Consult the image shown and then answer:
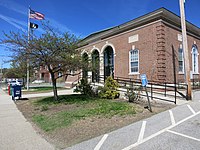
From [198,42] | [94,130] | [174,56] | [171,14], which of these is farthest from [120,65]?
[94,130]

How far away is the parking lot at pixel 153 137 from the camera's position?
4.02 meters

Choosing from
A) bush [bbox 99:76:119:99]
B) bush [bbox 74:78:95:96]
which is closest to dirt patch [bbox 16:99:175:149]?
bush [bbox 99:76:119:99]

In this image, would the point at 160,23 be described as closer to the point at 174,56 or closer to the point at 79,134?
the point at 174,56

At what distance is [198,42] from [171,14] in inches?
270

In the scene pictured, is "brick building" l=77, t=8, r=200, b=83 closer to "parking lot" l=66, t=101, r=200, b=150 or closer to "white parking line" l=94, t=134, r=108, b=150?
"parking lot" l=66, t=101, r=200, b=150

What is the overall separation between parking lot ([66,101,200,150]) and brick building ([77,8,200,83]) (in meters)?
6.37

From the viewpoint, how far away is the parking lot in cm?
402

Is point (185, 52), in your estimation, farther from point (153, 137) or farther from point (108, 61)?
point (108, 61)

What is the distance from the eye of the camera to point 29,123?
6.40 m

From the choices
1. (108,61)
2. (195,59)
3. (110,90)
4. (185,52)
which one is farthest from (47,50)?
(195,59)

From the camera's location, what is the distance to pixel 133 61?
17031 mm

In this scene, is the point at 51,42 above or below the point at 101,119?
above

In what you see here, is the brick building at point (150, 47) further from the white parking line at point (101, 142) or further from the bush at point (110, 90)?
the white parking line at point (101, 142)

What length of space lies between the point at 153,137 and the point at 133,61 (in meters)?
13.0
